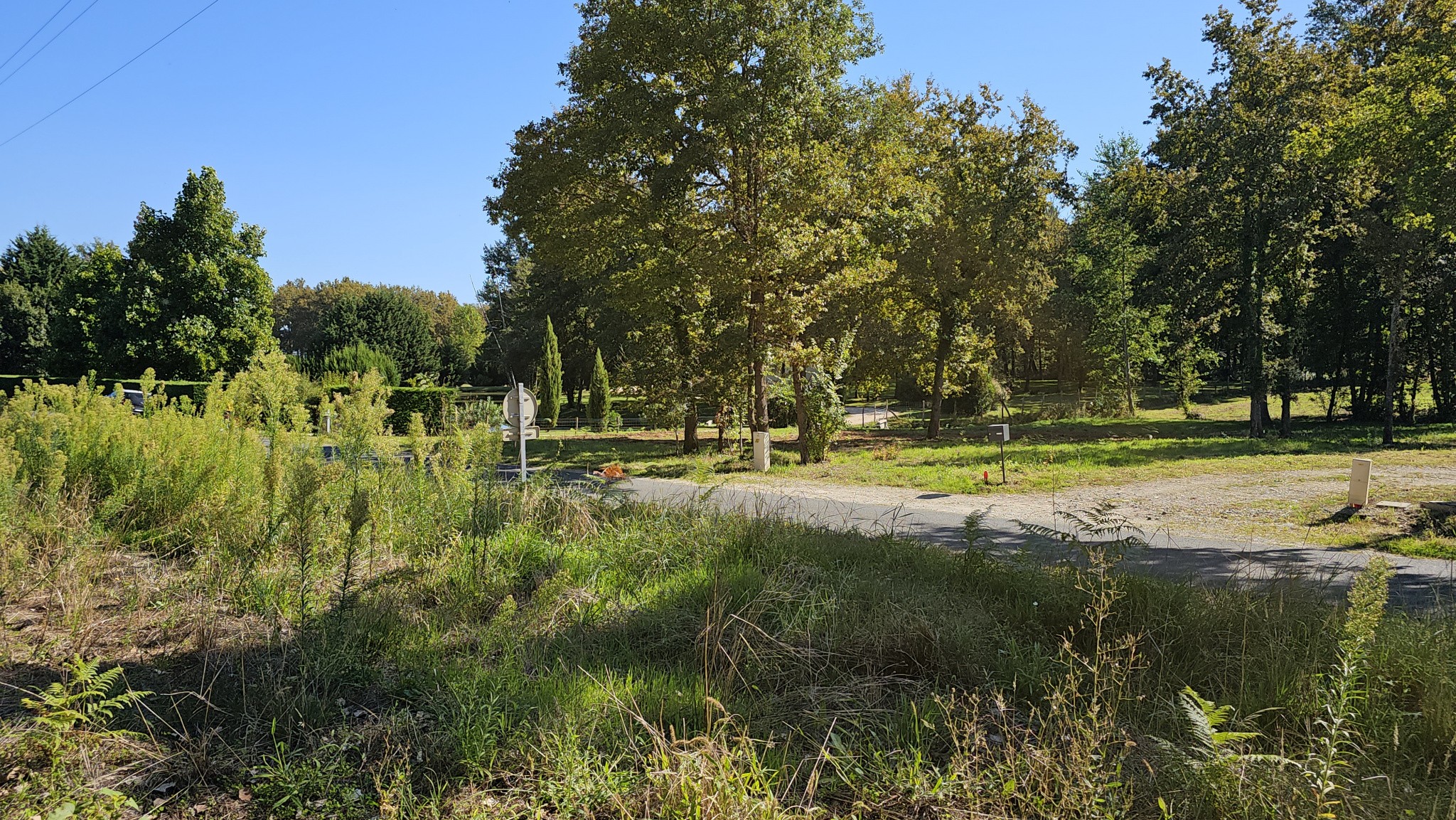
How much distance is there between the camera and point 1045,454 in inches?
661

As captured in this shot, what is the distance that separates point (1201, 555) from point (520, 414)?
7.65 metres

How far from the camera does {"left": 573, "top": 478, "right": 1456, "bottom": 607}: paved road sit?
602 centimetres

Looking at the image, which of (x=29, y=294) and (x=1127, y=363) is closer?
(x=1127, y=363)

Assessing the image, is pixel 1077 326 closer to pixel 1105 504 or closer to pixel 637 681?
pixel 1105 504

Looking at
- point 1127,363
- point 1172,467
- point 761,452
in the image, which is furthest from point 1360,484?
point 1127,363

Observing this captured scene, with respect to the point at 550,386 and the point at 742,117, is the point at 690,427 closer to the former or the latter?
the point at 742,117

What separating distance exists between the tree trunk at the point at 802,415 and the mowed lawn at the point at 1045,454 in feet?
1.23

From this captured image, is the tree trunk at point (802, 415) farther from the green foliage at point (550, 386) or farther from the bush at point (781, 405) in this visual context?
the green foliage at point (550, 386)

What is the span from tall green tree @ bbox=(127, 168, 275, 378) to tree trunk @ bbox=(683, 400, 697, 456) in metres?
18.5

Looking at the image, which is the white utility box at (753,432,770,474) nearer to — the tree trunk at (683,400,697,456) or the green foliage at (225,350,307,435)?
the tree trunk at (683,400,697,456)

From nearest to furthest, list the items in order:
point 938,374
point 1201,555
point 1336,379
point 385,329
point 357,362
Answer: point 1201,555, point 938,374, point 1336,379, point 357,362, point 385,329

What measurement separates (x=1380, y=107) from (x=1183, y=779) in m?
18.9

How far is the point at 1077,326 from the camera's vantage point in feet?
122

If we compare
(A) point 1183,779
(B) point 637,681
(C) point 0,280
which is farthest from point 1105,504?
(C) point 0,280
